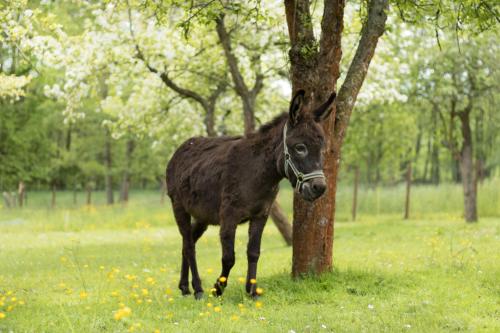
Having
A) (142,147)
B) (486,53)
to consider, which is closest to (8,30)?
(486,53)

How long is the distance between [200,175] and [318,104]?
209 centimetres

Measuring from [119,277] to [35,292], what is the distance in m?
2.24

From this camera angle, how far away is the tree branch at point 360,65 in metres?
8.97

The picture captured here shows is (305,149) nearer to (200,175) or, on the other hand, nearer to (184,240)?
(200,175)

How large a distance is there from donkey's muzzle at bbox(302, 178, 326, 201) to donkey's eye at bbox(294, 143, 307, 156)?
1.25 feet

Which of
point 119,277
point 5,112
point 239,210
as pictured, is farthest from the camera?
point 5,112

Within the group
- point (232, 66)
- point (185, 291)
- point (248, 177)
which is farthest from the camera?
point (232, 66)

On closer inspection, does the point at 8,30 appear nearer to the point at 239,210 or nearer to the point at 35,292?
the point at 35,292

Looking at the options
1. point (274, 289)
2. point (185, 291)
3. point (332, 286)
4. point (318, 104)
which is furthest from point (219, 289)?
point (318, 104)

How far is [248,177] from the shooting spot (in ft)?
25.3

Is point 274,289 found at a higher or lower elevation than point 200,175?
lower

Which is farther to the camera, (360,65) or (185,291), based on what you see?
(360,65)

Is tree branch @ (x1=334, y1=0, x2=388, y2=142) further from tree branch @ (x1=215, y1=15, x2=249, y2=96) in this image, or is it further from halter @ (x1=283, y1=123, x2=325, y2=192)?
tree branch @ (x1=215, y1=15, x2=249, y2=96)

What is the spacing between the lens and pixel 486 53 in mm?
19766
